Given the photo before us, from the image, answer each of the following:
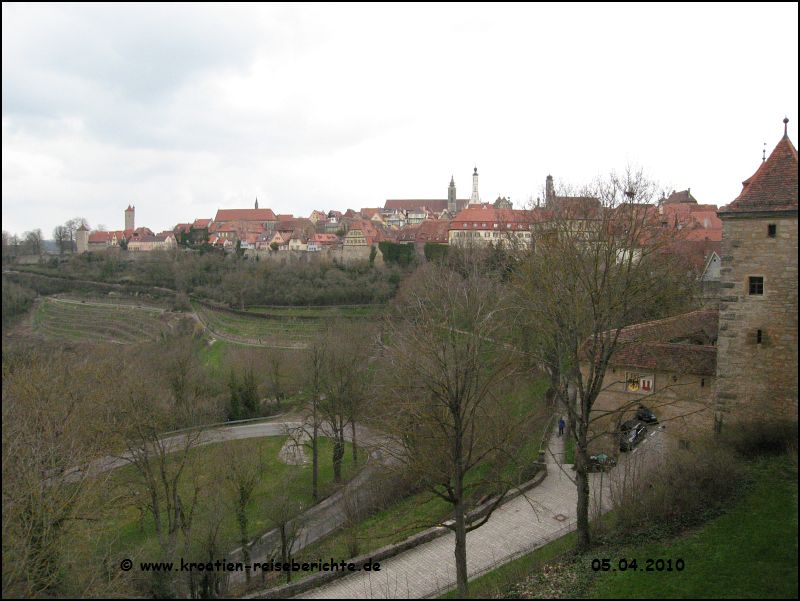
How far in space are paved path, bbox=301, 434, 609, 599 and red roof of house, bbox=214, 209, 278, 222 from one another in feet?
254

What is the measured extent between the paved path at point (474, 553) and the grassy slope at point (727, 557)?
36.6 inches

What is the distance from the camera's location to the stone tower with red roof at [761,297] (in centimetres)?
1111

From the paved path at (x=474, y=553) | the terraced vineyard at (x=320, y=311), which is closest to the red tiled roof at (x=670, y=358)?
the paved path at (x=474, y=553)

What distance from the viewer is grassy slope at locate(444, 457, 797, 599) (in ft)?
25.4

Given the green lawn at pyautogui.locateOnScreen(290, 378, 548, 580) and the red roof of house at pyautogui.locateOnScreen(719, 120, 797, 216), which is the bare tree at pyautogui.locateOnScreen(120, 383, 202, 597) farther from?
the red roof of house at pyautogui.locateOnScreen(719, 120, 797, 216)

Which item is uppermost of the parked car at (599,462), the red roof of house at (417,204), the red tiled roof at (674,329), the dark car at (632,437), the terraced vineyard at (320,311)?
the red roof of house at (417,204)

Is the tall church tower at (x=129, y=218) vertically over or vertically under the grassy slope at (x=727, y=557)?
over

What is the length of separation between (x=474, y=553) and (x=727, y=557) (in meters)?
5.15

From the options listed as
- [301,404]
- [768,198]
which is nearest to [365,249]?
[301,404]

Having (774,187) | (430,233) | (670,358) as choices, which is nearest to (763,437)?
(670,358)

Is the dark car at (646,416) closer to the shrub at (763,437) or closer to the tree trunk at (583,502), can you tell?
the shrub at (763,437)

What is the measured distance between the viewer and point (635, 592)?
827 cm

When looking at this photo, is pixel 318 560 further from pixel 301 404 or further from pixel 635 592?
pixel 301 404

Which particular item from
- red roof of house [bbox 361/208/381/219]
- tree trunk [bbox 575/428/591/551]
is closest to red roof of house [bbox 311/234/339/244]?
red roof of house [bbox 361/208/381/219]
